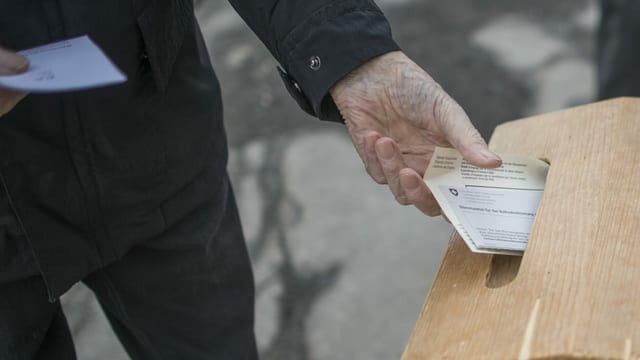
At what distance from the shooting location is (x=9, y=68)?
0.96 meters

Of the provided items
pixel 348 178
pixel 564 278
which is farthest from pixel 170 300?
pixel 348 178

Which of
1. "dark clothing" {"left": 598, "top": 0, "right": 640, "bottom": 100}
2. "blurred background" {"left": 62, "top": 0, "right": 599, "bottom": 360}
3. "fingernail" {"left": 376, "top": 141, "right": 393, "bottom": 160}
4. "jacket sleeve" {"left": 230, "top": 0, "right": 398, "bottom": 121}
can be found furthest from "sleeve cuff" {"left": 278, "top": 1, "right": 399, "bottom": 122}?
"blurred background" {"left": 62, "top": 0, "right": 599, "bottom": 360}

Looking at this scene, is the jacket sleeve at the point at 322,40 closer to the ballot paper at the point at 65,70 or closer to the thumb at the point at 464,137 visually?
the thumb at the point at 464,137

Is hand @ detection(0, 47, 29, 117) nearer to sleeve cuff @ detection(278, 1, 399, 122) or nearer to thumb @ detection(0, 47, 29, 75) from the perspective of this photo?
thumb @ detection(0, 47, 29, 75)

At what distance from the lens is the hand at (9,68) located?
3.14 feet

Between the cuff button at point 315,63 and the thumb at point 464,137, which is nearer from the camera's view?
the thumb at point 464,137

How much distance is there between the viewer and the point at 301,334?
2.37 metres

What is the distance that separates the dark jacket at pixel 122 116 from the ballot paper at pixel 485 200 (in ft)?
0.61

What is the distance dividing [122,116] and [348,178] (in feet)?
5.70

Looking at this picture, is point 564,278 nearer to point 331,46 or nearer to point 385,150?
point 385,150

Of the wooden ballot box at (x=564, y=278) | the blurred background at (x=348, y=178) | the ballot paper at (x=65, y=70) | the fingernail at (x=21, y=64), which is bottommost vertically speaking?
the blurred background at (x=348, y=178)

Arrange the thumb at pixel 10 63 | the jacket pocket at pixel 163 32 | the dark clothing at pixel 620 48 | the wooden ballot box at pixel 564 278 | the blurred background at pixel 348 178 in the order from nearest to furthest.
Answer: the wooden ballot box at pixel 564 278, the thumb at pixel 10 63, the jacket pocket at pixel 163 32, the dark clothing at pixel 620 48, the blurred background at pixel 348 178

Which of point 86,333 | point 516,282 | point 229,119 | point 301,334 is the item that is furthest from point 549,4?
point 516,282

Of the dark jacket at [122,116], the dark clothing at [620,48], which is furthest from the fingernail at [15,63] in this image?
the dark clothing at [620,48]
